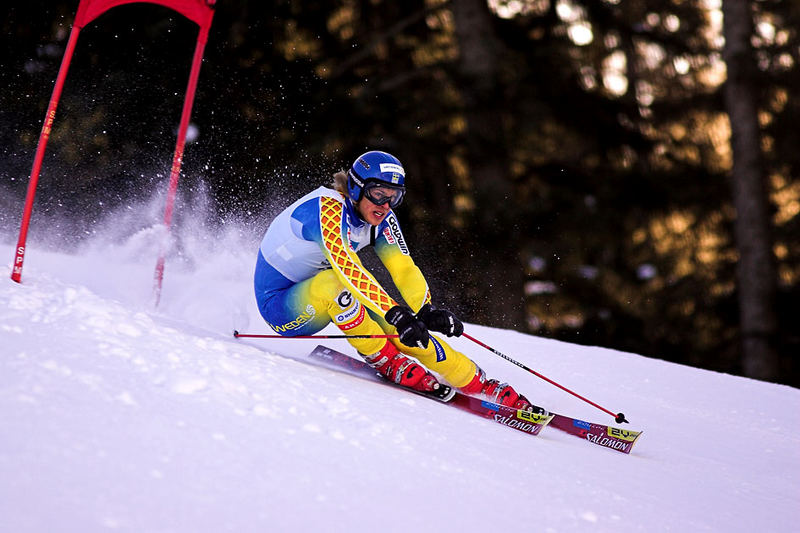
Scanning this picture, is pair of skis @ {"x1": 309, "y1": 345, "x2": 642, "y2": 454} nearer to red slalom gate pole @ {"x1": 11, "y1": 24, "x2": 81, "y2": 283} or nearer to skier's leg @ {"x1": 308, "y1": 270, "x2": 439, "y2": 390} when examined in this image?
skier's leg @ {"x1": 308, "y1": 270, "x2": 439, "y2": 390}

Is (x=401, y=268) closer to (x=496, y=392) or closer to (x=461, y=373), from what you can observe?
(x=461, y=373)

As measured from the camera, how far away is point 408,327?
10.7 feet

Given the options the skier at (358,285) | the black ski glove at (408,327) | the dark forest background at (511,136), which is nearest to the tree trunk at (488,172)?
the dark forest background at (511,136)

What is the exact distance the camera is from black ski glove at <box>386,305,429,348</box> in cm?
326

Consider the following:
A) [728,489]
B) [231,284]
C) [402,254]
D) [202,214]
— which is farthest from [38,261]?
[728,489]

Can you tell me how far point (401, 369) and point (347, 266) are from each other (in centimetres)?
59

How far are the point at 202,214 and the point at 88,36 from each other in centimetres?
325

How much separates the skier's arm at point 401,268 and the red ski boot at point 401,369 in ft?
1.21

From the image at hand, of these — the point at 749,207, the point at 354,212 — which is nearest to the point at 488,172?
the point at 749,207

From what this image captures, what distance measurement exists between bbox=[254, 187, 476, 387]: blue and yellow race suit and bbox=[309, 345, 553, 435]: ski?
6.3 inches

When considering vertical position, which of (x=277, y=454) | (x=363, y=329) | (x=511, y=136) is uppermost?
(x=511, y=136)

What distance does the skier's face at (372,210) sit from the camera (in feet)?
12.3

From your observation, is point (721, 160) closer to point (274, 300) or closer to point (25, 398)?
point (274, 300)

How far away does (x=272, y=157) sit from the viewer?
9.14 m
